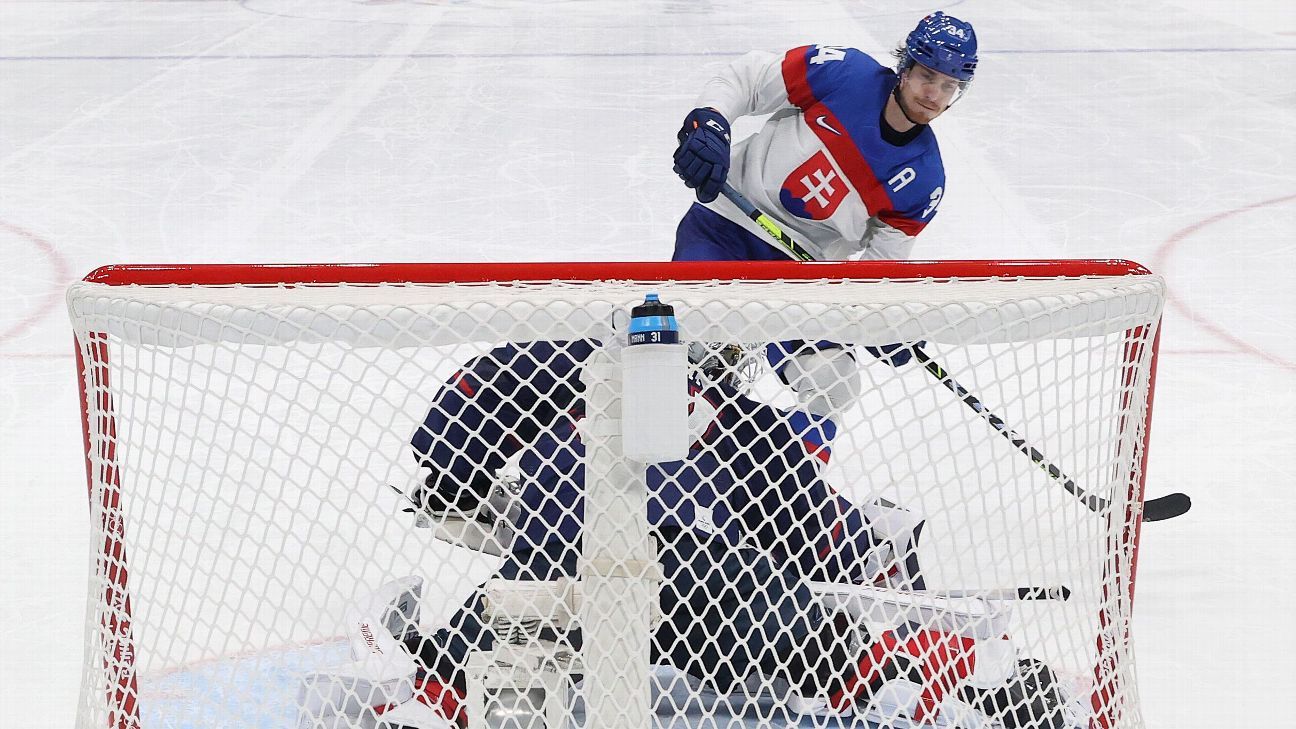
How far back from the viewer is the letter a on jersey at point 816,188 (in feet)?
7.00

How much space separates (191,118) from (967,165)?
2.45 metres

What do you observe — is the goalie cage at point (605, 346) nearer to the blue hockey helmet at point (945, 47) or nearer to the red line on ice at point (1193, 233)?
the blue hockey helmet at point (945, 47)

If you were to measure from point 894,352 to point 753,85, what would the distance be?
957 millimetres

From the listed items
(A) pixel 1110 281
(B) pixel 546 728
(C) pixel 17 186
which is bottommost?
(C) pixel 17 186

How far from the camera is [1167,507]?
1988 mm

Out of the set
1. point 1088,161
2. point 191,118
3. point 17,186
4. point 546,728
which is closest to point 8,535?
point 546,728

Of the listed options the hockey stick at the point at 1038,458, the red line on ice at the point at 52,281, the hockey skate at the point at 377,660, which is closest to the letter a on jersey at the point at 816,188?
the hockey stick at the point at 1038,458

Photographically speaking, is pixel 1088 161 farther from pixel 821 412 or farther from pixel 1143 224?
pixel 821 412

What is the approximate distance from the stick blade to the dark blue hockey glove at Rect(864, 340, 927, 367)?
2.20 feet

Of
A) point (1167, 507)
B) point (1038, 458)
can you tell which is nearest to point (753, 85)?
point (1038, 458)

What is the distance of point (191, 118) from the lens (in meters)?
4.54

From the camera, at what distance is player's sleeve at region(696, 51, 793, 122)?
2168 millimetres

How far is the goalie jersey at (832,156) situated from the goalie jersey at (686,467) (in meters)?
0.53

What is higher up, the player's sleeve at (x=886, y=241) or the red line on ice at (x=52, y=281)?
the player's sleeve at (x=886, y=241)
